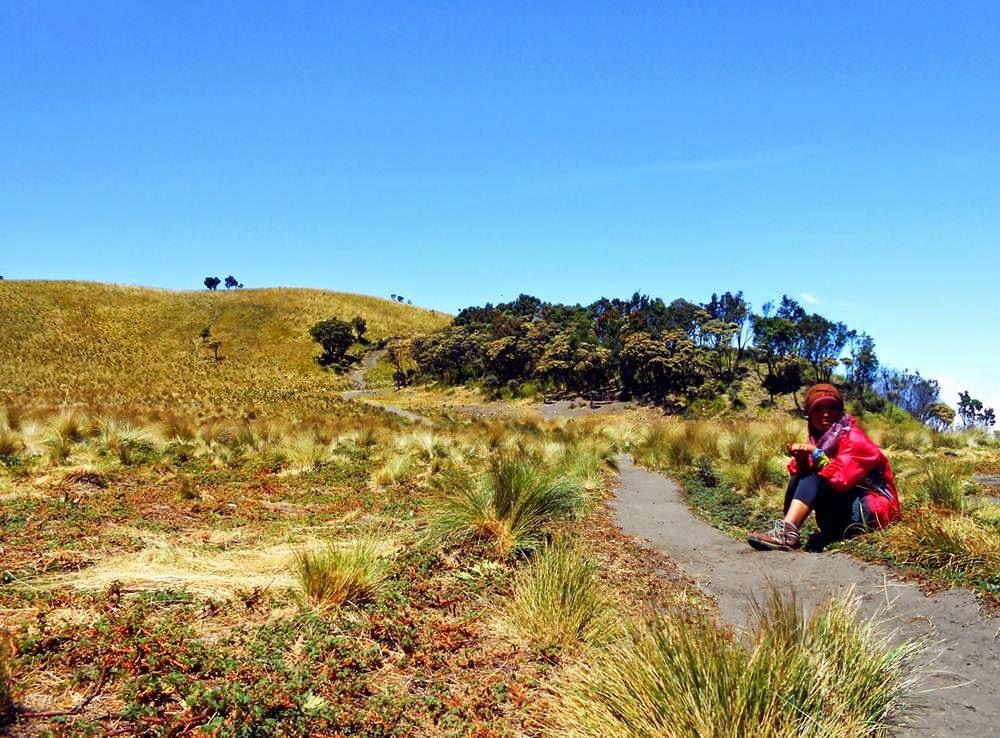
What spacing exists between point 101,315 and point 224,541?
83.2 meters

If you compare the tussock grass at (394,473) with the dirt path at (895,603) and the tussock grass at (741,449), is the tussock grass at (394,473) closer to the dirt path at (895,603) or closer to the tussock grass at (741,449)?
the dirt path at (895,603)

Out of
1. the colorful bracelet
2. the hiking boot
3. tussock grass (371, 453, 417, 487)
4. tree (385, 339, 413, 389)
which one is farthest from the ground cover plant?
tree (385, 339, 413, 389)

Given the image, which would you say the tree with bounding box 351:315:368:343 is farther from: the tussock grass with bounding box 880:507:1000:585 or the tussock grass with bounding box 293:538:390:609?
the tussock grass with bounding box 880:507:1000:585

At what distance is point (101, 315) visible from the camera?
7512cm

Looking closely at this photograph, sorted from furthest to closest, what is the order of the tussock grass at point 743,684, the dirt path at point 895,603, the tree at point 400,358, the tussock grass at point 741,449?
the tree at point 400,358
the tussock grass at point 741,449
the dirt path at point 895,603
the tussock grass at point 743,684

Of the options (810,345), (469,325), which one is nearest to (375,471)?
(810,345)

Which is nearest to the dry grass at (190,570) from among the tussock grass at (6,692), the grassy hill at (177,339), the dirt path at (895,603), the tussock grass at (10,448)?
the tussock grass at (6,692)

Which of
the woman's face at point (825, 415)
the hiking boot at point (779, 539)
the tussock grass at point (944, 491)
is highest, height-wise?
the woman's face at point (825, 415)

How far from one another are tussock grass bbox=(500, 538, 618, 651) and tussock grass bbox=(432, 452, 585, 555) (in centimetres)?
124

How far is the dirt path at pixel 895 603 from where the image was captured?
128 inches

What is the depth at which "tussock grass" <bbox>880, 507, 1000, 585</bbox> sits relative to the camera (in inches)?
193

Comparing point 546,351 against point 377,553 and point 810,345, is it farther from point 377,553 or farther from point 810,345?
point 377,553

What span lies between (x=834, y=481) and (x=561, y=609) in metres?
3.37

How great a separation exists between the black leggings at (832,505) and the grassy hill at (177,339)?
92.4 feet
